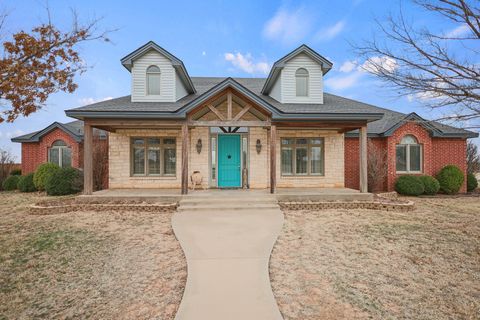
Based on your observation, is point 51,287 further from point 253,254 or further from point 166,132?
point 166,132

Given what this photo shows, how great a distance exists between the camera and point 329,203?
8.97 m

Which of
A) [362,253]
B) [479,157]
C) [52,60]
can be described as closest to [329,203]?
[362,253]

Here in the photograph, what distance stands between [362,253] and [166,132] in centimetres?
903

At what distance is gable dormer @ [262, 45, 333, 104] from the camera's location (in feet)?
38.1

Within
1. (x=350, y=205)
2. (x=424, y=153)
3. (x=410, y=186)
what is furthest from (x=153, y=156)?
(x=424, y=153)

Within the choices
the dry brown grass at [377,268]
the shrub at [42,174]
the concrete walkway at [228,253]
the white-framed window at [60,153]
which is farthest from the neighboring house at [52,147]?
the dry brown grass at [377,268]

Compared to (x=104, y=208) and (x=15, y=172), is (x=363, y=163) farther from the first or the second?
(x=15, y=172)

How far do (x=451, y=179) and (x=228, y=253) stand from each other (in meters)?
13.5

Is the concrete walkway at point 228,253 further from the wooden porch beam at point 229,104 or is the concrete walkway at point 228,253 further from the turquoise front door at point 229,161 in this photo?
the wooden porch beam at point 229,104

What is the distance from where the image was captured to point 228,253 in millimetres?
4891

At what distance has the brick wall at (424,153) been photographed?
13055 mm

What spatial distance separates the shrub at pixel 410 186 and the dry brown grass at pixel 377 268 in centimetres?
471

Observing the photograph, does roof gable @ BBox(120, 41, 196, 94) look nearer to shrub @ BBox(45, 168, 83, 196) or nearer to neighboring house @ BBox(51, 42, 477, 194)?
neighboring house @ BBox(51, 42, 477, 194)

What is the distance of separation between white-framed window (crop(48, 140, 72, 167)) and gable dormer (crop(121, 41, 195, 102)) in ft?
23.0
